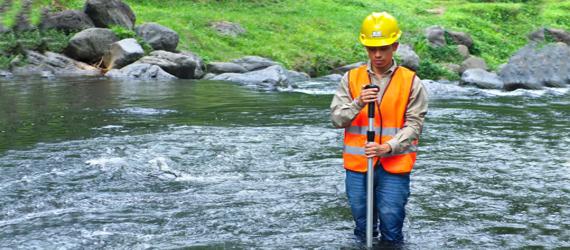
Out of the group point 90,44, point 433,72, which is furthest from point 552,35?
point 90,44

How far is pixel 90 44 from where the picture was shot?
23078 mm

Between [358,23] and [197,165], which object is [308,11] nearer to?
[358,23]

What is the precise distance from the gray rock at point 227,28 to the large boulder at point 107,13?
502 cm

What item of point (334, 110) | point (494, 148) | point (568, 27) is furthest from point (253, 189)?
point (568, 27)

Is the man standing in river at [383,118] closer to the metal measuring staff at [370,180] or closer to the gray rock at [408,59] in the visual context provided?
the metal measuring staff at [370,180]

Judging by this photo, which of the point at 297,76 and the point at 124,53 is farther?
the point at 297,76

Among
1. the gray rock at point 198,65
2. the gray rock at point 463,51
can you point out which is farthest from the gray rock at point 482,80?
the gray rock at point 463,51

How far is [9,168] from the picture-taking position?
8.57m

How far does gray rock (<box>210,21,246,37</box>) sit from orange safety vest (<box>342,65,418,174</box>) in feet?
80.6

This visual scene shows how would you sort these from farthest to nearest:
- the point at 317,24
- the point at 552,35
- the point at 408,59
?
the point at 552,35, the point at 317,24, the point at 408,59

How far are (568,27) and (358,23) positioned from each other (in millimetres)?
14643

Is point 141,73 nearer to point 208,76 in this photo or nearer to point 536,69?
point 208,76

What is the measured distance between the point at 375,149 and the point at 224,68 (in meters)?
19.6

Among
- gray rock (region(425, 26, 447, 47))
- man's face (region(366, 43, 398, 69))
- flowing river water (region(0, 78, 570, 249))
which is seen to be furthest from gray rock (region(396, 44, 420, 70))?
man's face (region(366, 43, 398, 69))
